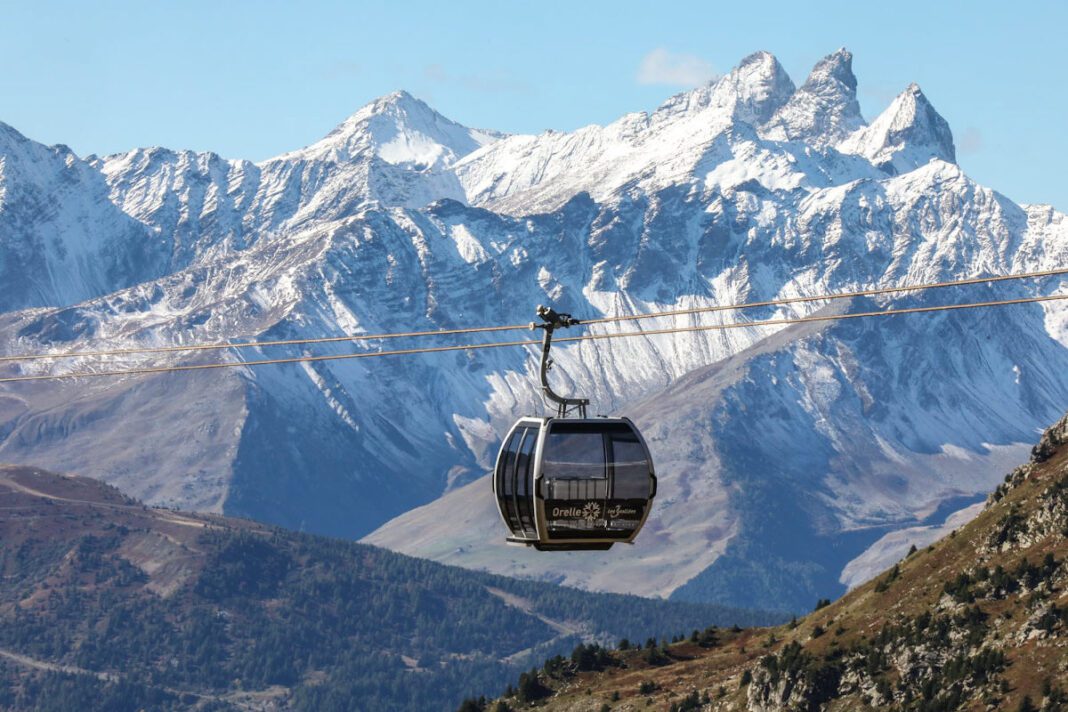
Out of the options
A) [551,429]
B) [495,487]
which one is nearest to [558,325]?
[551,429]

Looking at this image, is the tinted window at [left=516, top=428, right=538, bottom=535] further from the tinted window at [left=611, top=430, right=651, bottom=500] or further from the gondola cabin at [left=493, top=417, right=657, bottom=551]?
the tinted window at [left=611, top=430, right=651, bottom=500]

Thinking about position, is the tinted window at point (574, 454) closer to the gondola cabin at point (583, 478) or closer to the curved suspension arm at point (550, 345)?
the gondola cabin at point (583, 478)

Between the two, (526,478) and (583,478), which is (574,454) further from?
(526,478)

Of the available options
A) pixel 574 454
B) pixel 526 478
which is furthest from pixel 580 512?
pixel 526 478

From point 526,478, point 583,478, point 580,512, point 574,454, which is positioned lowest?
point 580,512

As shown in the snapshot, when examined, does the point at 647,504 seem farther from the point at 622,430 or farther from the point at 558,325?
the point at 558,325

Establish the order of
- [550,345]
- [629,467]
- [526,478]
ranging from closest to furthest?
[550,345], [629,467], [526,478]

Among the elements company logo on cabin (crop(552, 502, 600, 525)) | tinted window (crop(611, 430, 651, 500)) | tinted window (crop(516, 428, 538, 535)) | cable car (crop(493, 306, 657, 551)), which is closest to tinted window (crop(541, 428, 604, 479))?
cable car (crop(493, 306, 657, 551))
